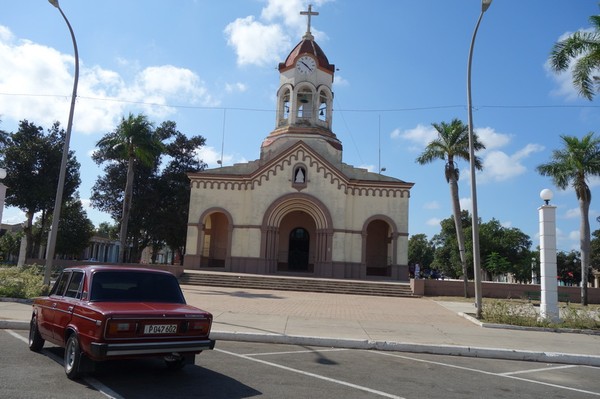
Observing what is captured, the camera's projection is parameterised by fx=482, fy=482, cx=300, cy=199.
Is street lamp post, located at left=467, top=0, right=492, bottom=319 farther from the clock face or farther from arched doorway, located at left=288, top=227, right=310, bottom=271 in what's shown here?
the clock face

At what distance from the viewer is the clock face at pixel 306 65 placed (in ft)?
117

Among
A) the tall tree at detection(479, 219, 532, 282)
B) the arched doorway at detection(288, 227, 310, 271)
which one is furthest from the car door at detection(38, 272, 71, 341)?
the tall tree at detection(479, 219, 532, 282)

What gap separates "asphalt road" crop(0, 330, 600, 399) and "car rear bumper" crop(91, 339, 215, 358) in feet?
1.44

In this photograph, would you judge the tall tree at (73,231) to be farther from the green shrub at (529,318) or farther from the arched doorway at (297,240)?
the green shrub at (529,318)

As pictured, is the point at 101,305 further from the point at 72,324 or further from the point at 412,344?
the point at 412,344

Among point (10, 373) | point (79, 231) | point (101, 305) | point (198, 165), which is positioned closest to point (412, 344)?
point (101, 305)

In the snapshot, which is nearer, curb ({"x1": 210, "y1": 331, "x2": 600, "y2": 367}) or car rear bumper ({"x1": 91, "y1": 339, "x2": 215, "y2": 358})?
car rear bumper ({"x1": 91, "y1": 339, "x2": 215, "y2": 358})

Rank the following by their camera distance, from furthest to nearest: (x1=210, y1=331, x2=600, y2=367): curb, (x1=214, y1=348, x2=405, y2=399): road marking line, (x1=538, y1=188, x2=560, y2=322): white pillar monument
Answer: (x1=538, y1=188, x2=560, y2=322): white pillar monument → (x1=210, y1=331, x2=600, y2=367): curb → (x1=214, y1=348, x2=405, y2=399): road marking line

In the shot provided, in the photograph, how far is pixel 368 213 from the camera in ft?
108

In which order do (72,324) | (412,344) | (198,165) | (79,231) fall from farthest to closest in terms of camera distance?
(79,231), (198,165), (412,344), (72,324)

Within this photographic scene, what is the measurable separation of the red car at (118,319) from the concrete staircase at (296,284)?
748 inches

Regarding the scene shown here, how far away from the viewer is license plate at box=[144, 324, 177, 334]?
20.5 feet

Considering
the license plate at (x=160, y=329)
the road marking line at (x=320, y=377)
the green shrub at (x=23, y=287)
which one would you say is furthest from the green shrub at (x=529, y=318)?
the green shrub at (x=23, y=287)

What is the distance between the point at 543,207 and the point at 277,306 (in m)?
9.60
